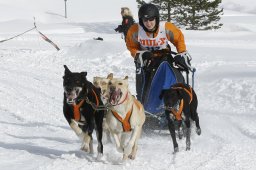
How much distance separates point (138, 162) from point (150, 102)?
4.32ft

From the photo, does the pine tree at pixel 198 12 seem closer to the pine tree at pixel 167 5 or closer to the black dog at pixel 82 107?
the pine tree at pixel 167 5

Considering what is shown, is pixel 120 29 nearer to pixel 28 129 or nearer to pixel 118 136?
pixel 28 129

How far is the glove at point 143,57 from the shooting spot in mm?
6562

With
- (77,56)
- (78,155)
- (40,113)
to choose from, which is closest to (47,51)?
(77,56)

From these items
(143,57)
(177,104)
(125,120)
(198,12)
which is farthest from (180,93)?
(198,12)

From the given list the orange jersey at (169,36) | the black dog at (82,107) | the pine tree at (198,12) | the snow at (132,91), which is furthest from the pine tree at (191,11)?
the black dog at (82,107)

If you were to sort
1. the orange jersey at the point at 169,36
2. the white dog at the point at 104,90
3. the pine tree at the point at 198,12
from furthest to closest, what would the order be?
the pine tree at the point at 198,12 → the orange jersey at the point at 169,36 → the white dog at the point at 104,90

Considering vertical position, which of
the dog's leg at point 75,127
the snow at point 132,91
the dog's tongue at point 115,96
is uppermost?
the dog's tongue at point 115,96

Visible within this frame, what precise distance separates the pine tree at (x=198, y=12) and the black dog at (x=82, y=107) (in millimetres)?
24284

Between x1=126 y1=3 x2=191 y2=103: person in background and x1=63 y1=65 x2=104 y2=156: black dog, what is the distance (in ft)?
3.66

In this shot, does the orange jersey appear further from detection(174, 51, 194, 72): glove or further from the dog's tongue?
the dog's tongue

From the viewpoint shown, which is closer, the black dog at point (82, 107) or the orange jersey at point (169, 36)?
the black dog at point (82, 107)

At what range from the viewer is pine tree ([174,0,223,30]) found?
2923 centimetres

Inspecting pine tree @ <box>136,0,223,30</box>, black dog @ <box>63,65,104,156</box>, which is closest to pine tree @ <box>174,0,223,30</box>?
pine tree @ <box>136,0,223,30</box>
